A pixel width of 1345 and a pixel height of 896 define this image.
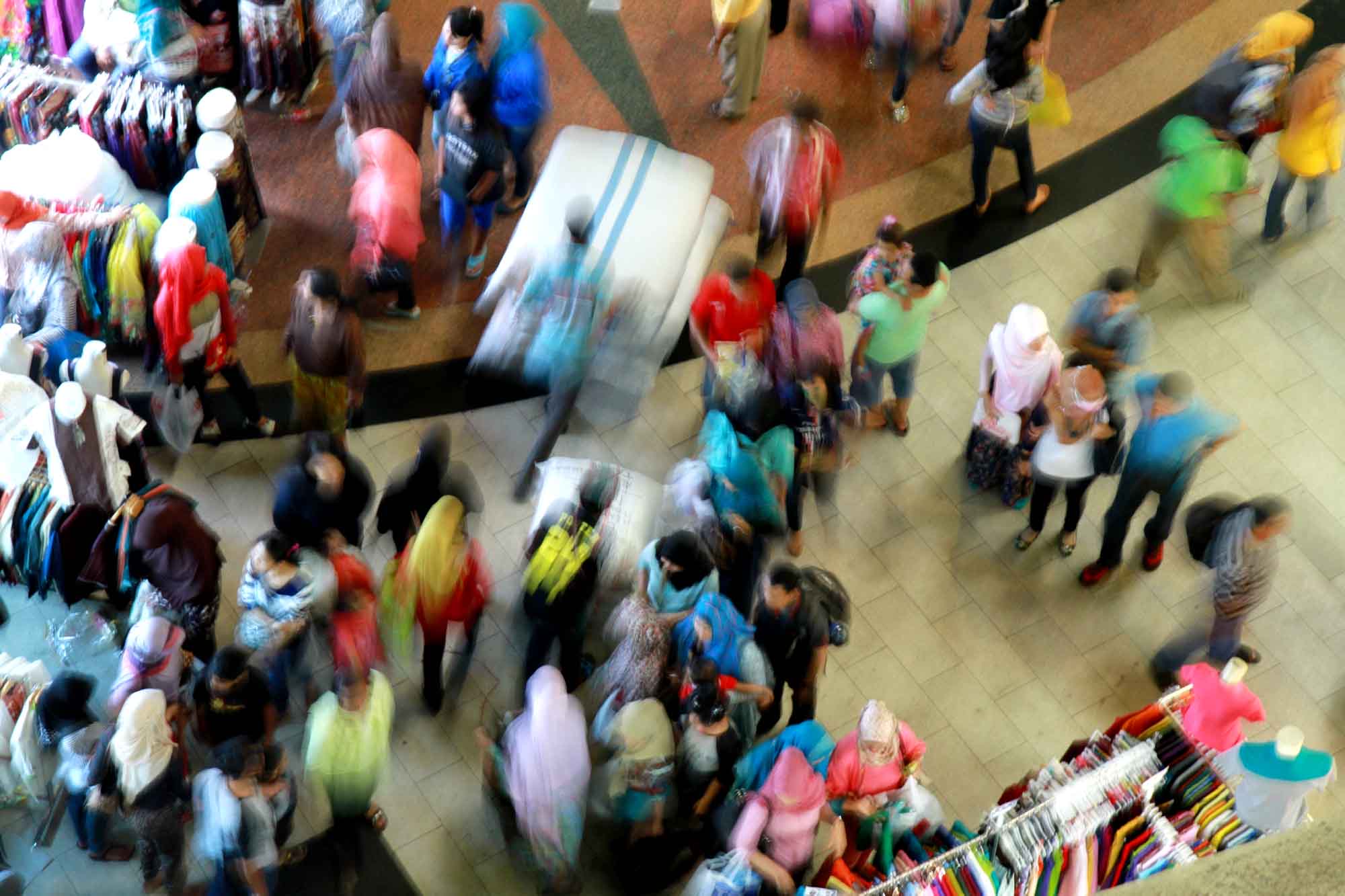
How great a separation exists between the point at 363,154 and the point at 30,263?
166 cm

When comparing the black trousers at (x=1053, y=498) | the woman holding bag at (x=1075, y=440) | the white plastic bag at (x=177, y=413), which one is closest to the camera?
the woman holding bag at (x=1075, y=440)

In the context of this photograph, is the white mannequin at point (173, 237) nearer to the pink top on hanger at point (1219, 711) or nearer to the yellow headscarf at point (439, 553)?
the yellow headscarf at point (439, 553)

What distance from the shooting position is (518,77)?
7.67 m

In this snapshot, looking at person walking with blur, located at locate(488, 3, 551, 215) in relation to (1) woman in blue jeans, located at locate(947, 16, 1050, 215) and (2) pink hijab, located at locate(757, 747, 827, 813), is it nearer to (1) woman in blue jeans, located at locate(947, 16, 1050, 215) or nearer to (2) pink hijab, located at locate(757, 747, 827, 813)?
(1) woman in blue jeans, located at locate(947, 16, 1050, 215)

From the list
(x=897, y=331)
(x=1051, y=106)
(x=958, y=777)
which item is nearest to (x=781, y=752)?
(x=958, y=777)

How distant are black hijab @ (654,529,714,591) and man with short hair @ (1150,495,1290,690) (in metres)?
2.21

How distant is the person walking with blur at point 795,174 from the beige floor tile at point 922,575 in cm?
165

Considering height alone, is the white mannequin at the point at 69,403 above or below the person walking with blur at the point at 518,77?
below

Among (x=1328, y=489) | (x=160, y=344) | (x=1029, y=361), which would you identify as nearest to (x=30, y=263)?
(x=160, y=344)

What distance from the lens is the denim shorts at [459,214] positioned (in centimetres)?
801

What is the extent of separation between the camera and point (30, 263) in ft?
22.8

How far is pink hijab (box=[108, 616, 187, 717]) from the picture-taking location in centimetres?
603

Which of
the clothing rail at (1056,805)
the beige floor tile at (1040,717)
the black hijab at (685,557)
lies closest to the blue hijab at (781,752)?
the clothing rail at (1056,805)

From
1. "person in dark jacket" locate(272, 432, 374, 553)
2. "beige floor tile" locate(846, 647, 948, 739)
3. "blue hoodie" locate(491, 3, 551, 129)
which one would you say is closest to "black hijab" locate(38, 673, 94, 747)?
"person in dark jacket" locate(272, 432, 374, 553)
